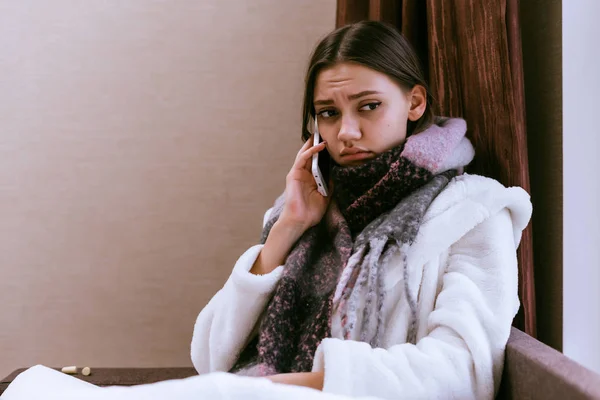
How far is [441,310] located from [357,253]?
0.18 meters

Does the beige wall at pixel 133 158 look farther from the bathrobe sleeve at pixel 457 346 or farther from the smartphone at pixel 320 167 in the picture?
the bathrobe sleeve at pixel 457 346

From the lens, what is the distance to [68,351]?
1.80 meters

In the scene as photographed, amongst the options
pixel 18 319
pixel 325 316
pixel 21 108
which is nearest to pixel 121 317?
pixel 18 319

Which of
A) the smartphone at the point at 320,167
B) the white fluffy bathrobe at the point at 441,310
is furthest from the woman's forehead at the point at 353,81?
the white fluffy bathrobe at the point at 441,310

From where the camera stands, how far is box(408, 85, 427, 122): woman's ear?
3.78 feet

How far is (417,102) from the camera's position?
1164 millimetres

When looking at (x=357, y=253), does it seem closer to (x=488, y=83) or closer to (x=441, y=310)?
(x=441, y=310)

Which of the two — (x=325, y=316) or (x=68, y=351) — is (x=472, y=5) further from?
(x=68, y=351)

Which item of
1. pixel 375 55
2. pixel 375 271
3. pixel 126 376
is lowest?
pixel 126 376

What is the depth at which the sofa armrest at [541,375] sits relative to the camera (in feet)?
2.14

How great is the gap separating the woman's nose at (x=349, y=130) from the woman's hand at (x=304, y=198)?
0.10 meters

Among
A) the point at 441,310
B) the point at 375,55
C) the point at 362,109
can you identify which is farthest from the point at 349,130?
the point at 441,310

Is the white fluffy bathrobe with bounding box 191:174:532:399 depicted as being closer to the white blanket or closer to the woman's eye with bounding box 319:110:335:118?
the white blanket

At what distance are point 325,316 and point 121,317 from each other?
101 cm
